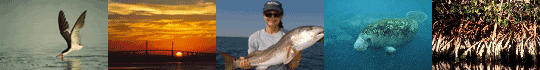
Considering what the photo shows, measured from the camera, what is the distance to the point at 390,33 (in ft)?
13.9

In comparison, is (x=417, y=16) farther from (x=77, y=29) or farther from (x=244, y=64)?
(x=77, y=29)

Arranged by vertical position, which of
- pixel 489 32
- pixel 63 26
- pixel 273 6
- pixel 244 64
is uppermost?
pixel 273 6

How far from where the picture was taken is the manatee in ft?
13.6

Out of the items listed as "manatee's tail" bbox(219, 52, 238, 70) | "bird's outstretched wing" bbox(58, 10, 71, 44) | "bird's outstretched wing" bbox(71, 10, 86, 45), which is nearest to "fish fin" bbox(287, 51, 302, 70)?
"manatee's tail" bbox(219, 52, 238, 70)

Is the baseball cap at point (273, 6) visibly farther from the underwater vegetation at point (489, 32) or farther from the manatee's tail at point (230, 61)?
the underwater vegetation at point (489, 32)

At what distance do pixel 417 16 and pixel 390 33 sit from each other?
36 cm

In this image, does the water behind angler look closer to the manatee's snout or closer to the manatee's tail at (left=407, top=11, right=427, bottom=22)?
the manatee's snout

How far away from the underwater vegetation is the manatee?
0.51 m

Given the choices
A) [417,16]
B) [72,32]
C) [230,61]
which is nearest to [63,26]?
[72,32]

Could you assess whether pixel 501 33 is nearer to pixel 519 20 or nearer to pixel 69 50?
pixel 519 20

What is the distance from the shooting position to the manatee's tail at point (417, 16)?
422cm

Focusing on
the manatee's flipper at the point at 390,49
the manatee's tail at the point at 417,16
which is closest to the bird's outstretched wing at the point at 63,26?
the manatee's flipper at the point at 390,49

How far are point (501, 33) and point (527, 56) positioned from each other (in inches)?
16.4

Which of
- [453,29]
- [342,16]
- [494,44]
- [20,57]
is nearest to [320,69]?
[342,16]
